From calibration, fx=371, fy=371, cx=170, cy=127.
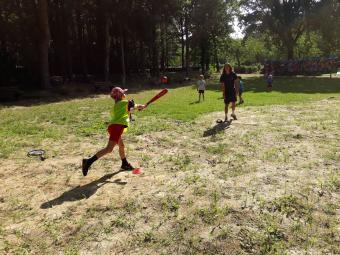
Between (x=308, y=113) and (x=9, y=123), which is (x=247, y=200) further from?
(x=9, y=123)

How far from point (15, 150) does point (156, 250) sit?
6329 millimetres

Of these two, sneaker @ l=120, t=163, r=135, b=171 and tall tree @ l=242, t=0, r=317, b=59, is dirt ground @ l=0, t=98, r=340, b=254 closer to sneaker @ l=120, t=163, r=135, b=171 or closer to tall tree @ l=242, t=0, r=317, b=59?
sneaker @ l=120, t=163, r=135, b=171

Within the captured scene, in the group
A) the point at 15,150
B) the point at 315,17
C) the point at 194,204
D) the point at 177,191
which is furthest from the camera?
the point at 315,17

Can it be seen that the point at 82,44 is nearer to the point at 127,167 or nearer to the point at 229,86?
the point at 229,86

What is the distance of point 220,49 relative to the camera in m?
62.1

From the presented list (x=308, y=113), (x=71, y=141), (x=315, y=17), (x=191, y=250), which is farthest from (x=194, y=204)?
(x=315, y=17)

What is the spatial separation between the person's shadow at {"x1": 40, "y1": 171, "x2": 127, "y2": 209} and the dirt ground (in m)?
0.02

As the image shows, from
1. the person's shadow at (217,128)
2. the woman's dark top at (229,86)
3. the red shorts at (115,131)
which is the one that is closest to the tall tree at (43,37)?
the woman's dark top at (229,86)

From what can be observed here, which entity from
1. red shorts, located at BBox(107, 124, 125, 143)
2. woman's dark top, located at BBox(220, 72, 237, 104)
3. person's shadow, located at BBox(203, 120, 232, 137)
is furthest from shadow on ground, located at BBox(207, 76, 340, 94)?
red shorts, located at BBox(107, 124, 125, 143)

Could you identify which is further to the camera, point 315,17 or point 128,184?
point 315,17

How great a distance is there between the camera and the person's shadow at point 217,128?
423 inches

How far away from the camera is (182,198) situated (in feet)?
19.7

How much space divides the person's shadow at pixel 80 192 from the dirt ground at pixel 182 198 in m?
0.02

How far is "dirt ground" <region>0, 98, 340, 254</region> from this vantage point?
4.68 metres
